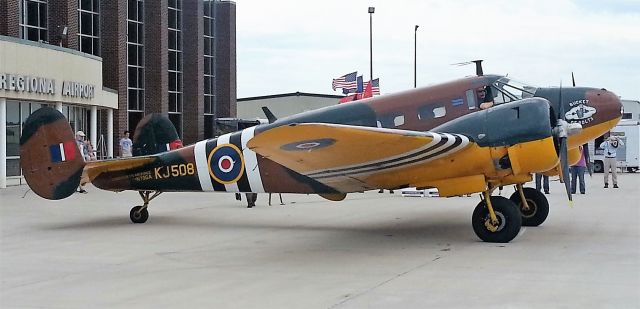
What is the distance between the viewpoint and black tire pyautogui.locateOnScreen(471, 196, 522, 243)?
1068 cm

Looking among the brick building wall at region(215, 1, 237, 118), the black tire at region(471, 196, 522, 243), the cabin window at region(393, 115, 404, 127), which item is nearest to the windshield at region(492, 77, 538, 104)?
the cabin window at region(393, 115, 404, 127)

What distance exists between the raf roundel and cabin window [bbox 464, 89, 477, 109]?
410cm

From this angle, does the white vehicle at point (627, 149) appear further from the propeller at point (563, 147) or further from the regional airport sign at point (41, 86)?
the propeller at point (563, 147)

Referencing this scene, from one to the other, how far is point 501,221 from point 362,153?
2405 millimetres

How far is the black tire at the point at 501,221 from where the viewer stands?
10.7 m

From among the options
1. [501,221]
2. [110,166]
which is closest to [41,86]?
[110,166]

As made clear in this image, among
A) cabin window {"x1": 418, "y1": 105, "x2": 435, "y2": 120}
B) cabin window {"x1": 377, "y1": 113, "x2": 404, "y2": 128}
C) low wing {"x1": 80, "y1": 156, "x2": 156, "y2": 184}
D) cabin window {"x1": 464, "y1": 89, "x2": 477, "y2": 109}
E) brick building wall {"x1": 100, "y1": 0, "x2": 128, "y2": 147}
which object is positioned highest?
brick building wall {"x1": 100, "y1": 0, "x2": 128, "y2": 147}

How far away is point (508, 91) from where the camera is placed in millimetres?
11922

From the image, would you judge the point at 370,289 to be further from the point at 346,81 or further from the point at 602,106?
the point at 346,81

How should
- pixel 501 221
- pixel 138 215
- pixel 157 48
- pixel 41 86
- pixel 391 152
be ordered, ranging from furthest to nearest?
pixel 157 48
pixel 41 86
pixel 138 215
pixel 501 221
pixel 391 152

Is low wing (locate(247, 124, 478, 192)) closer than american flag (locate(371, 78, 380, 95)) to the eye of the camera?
Yes

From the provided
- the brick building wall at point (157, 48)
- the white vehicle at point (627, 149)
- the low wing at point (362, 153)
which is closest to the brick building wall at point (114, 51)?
the brick building wall at point (157, 48)

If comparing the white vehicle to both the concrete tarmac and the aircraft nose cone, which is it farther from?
the aircraft nose cone

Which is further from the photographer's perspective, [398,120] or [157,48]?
[157,48]
